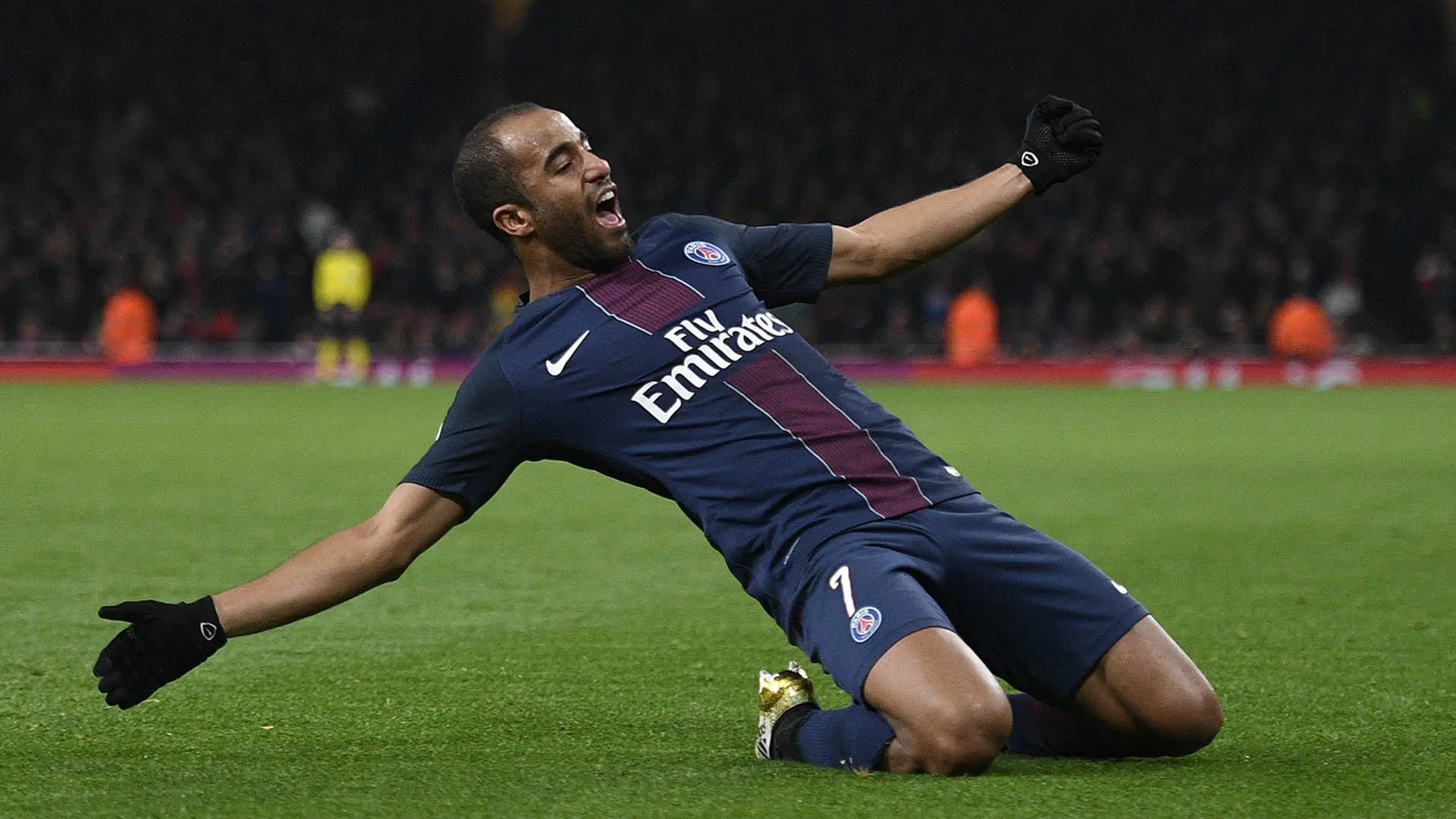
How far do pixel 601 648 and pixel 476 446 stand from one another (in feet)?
5.81

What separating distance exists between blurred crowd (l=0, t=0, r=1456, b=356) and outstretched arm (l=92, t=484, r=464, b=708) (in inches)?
765

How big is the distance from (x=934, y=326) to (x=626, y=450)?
20.6 metres

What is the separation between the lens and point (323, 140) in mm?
27391

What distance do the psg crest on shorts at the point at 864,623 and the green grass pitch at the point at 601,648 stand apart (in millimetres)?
288

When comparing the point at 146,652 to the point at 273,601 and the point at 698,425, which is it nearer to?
the point at 273,601

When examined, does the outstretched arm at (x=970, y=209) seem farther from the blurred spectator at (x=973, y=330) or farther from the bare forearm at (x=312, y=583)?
the blurred spectator at (x=973, y=330)

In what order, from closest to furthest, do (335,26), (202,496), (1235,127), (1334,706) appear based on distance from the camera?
(1334,706) < (202,496) < (1235,127) < (335,26)

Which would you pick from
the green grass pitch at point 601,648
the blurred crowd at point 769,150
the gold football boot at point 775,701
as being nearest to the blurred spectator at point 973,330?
the blurred crowd at point 769,150

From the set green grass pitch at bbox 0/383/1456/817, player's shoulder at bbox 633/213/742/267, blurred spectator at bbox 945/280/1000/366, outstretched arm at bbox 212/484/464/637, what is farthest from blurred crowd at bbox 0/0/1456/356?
outstretched arm at bbox 212/484/464/637

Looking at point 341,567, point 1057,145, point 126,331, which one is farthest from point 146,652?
point 126,331

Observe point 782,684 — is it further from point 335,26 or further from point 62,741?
point 335,26

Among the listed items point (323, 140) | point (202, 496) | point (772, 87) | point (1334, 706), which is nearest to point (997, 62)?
point (772, 87)

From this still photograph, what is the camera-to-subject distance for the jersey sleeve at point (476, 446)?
154 inches

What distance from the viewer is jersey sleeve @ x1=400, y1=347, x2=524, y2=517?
3.91 m
